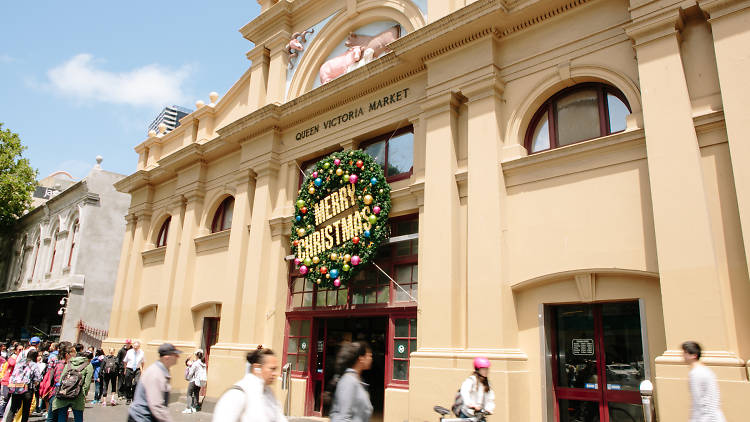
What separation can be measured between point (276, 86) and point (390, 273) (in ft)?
25.3

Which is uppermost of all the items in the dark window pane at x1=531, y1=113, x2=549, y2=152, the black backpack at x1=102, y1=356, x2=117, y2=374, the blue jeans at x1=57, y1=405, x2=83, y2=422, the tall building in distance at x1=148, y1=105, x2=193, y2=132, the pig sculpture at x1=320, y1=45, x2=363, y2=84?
the tall building in distance at x1=148, y1=105, x2=193, y2=132

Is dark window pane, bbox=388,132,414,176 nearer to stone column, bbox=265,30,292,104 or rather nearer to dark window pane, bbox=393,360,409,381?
dark window pane, bbox=393,360,409,381

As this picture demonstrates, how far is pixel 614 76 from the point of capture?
9852 millimetres

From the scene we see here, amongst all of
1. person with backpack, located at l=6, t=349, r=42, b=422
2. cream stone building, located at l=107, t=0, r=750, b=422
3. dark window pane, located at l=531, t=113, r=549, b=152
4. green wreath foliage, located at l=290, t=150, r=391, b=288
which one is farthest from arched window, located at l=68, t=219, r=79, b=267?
dark window pane, located at l=531, t=113, r=549, b=152

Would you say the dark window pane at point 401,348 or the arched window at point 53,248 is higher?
the arched window at point 53,248

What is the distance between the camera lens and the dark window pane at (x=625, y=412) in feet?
28.3

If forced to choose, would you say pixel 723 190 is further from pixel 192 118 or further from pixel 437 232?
pixel 192 118

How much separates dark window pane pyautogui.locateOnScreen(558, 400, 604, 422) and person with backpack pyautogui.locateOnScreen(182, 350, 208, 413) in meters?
9.74

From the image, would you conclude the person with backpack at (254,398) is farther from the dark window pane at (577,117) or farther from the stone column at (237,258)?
the stone column at (237,258)

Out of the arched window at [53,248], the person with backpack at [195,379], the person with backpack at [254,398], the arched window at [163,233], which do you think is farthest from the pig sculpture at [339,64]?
the arched window at [53,248]

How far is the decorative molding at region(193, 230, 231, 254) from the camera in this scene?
1775 centimetres

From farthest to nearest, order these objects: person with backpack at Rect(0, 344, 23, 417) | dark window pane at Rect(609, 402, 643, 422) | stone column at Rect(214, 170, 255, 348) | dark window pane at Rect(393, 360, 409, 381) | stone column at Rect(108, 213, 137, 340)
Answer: stone column at Rect(108, 213, 137, 340) → stone column at Rect(214, 170, 255, 348) → person with backpack at Rect(0, 344, 23, 417) → dark window pane at Rect(393, 360, 409, 381) → dark window pane at Rect(609, 402, 643, 422)

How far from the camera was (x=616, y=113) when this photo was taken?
10.0 meters

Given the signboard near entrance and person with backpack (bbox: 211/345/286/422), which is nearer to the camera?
person with backpack (bbox: 211/345/286/422)
